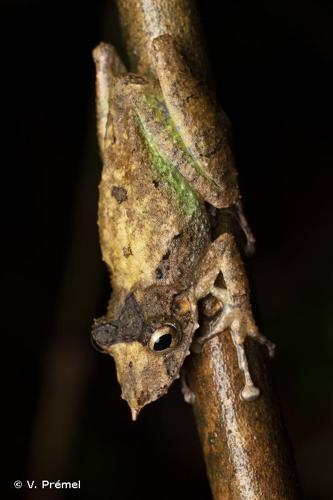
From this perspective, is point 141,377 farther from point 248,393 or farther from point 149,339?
point 248,393

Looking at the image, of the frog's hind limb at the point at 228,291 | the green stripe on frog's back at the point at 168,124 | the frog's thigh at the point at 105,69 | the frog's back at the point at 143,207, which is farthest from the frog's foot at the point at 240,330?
the frog's thigh at the point at 105,69

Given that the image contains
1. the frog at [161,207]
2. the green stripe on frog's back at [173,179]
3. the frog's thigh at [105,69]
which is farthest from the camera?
the frog's thigh at [105,69]

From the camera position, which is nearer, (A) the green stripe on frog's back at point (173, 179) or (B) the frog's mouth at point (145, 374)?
(B) the frog's mouth at point (145, 374)

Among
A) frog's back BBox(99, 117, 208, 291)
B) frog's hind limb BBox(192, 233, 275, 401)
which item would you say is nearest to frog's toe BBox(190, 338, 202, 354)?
frog's hind limb BBox(192, 233, 275, 401)

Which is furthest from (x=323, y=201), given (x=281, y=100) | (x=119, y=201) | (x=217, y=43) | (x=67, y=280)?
(x=119, y=201)

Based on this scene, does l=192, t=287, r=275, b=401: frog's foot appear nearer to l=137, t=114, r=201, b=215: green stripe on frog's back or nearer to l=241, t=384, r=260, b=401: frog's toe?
l=241, t=384, r=260, b=401: frog's toe

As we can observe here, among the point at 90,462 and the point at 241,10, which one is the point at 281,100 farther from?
the point at 90,462

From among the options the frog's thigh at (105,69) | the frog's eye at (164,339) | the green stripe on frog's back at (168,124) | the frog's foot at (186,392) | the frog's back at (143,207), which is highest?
the frog's thigh at (105,69)

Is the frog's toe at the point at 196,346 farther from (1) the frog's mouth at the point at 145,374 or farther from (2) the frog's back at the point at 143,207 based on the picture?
(2) the frog's back at the point at 143,207
